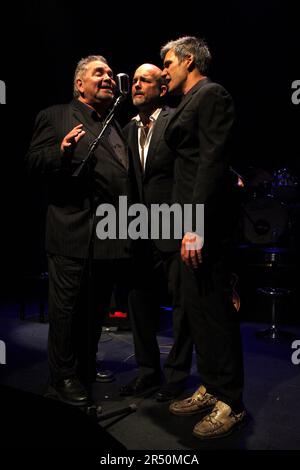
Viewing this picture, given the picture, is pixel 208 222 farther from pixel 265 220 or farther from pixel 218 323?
pixel 265 220

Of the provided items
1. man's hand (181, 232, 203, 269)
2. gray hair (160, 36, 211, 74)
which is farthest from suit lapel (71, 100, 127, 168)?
man's hand (181, 232, 203, 269)

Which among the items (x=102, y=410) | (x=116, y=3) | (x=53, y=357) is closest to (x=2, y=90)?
(x=116, y=3)

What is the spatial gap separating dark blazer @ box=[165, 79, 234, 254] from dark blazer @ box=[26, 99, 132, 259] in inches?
18.3

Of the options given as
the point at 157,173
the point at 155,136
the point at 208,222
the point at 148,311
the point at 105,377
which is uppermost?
the point at 155,136

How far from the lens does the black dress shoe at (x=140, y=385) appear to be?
2623mm

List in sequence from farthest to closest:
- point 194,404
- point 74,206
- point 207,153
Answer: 1. point 74,206
2. point 194,404
3. point 207,153

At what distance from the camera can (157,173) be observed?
8.39ft

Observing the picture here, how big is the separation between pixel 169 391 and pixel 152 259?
2.56 feet

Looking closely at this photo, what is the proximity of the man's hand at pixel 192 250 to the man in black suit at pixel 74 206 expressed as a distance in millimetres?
561

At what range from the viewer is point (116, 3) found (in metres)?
4.74

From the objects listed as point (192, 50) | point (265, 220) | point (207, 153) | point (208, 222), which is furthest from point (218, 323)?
point (265, 220)

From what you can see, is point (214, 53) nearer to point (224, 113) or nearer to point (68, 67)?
point (68, 67)

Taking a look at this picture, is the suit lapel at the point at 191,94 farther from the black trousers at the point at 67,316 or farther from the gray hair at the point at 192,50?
the black trousers at the point at 67,316

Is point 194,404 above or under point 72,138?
under
